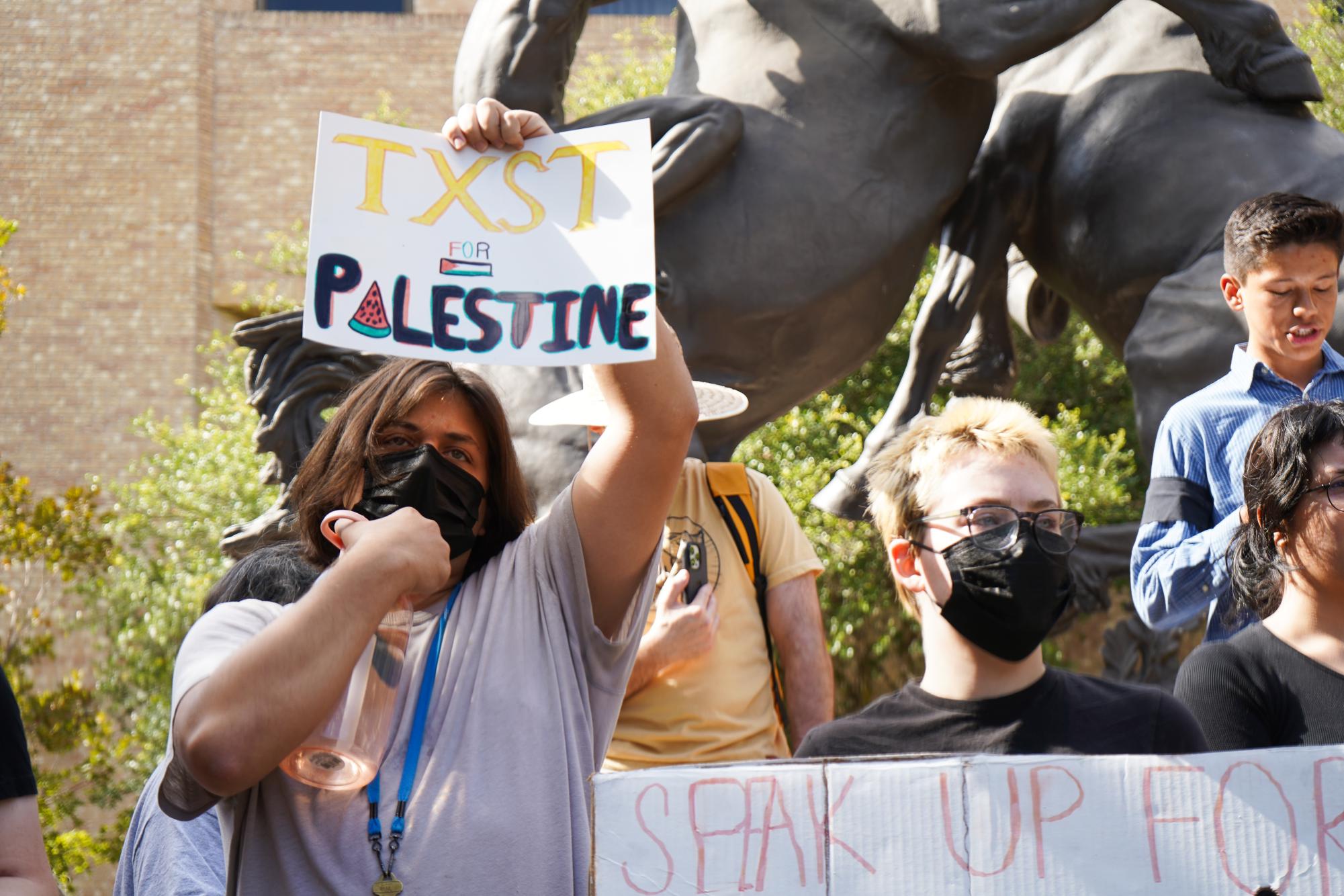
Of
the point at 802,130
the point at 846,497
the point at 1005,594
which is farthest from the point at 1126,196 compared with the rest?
the point at 1005,594

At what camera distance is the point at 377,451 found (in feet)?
6.30

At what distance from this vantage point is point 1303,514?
216 centimetres

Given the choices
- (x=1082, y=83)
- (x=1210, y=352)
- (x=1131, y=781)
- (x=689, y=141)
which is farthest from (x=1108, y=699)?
(x=1082, y=83)

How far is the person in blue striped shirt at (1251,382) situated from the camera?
280cm

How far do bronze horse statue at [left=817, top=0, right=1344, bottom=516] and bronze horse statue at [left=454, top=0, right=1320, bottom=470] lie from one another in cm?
15

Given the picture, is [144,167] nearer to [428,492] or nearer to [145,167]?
[145,167]

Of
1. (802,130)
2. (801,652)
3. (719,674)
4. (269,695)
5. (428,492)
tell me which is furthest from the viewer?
(802,130)

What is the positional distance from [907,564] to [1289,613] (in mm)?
532

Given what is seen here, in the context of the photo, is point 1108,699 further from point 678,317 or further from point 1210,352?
point 678,317

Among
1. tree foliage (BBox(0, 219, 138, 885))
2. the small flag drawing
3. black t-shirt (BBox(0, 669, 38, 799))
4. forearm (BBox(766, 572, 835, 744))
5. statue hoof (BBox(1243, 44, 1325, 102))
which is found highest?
the small flag drawing

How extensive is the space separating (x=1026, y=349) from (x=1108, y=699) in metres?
12.5

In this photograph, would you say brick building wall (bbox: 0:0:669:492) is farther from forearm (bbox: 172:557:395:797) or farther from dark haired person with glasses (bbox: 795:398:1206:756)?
forearm (bbox: 172:557:395:797)

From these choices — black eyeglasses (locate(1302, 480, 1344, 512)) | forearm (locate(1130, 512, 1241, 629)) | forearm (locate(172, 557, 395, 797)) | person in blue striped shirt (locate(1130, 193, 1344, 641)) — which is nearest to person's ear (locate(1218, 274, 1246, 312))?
person in blue striped shirt (locate(1130, 193, 1344, 641))

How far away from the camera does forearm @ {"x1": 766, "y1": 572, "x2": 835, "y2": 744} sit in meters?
3.05
